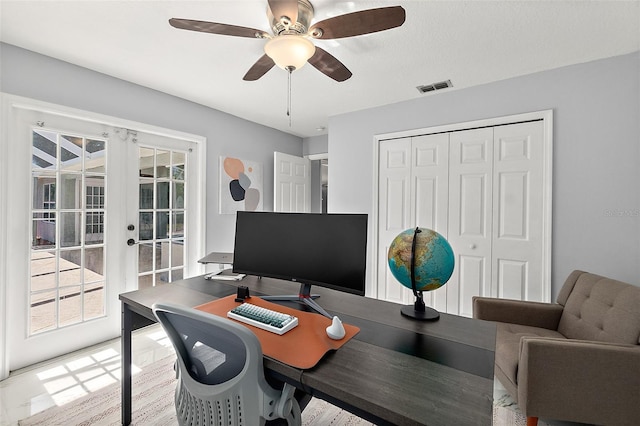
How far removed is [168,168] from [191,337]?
8.53 feet

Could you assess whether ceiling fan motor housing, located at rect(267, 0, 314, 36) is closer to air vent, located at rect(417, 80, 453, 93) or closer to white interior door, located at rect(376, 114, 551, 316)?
air vent, located at rect(417, 80, 453, 93)

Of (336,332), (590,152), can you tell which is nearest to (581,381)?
(336,332)

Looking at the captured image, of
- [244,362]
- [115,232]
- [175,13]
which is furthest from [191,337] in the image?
[115,232]

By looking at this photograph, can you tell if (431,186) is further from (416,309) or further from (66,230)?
(66,230)

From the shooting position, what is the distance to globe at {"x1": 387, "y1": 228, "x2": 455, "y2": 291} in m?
1.23

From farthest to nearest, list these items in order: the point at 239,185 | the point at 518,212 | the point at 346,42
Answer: the point at 239,185
the point at 518,212
the point at 346,42

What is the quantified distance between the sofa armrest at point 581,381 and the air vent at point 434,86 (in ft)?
7.28

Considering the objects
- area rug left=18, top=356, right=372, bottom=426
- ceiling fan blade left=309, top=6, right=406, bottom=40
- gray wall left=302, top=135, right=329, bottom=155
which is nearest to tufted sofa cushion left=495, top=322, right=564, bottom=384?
area rug left=18, top=356, right=372, bottom=426

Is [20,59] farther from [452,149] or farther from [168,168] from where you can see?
[452,149]

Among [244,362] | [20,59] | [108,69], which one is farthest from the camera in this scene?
[108,69]

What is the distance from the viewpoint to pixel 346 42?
2.07 meters

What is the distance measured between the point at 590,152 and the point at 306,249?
8.08 ft

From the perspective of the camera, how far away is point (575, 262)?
239 centimetres

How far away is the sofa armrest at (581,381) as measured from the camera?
141 centimetres
